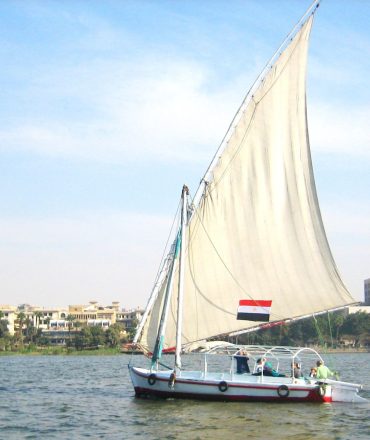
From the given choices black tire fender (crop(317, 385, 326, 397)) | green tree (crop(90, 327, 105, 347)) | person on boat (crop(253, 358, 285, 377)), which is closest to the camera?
black tire fender (crop(317, 385, 326, 397))

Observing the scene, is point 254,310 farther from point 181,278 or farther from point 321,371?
point 321,371

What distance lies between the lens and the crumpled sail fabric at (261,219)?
37.6 m

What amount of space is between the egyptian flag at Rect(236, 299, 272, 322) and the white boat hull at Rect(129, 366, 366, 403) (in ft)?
8.95

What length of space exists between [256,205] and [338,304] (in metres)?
6.12

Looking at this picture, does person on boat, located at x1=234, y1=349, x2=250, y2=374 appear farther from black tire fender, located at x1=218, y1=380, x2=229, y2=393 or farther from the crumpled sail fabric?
black tire fender, located at x1=218, y1=380, x2=229, y2=393

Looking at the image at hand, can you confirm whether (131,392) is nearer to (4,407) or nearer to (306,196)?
(4,407)

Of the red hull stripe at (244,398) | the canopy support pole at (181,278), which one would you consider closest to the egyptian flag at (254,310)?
the canopy support pole at (181,278)

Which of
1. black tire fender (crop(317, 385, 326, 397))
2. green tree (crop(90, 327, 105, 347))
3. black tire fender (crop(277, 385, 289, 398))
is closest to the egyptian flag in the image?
black tire fender (crop(277, 385, 289, 398))

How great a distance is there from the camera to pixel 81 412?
36.8 metres

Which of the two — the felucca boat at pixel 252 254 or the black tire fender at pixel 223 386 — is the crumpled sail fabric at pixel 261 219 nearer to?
the felucca boat at pixel 252 254

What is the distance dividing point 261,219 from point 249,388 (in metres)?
8.03

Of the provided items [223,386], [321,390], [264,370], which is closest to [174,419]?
[223,386]

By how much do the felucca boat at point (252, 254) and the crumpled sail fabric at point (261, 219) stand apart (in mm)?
48

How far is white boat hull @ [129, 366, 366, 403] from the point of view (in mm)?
36375
